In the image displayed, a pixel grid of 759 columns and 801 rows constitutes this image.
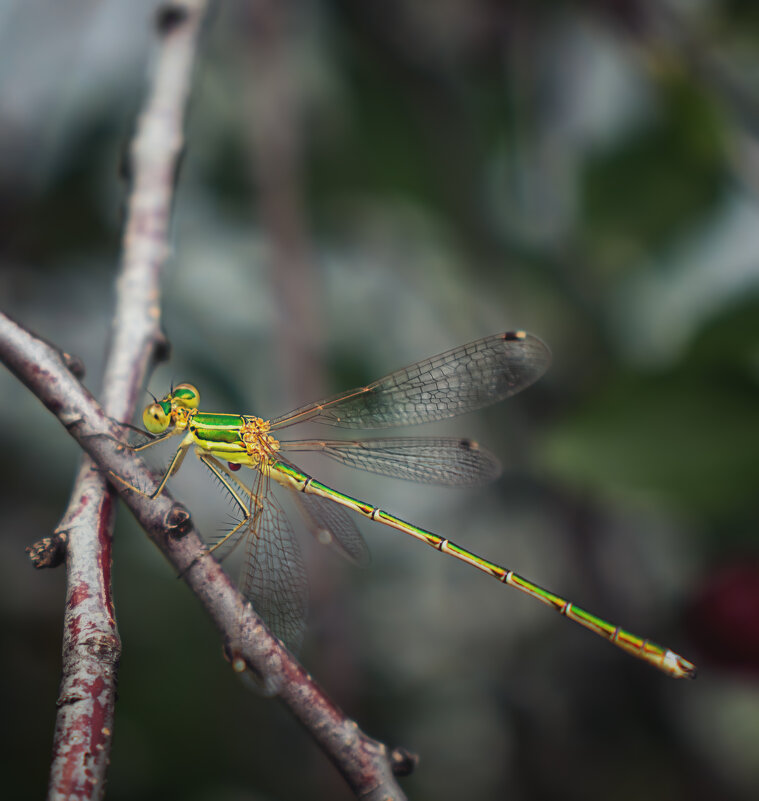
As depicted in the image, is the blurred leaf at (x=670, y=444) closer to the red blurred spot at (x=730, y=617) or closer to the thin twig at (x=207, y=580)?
the red blurred spot at (x=730, y=617)

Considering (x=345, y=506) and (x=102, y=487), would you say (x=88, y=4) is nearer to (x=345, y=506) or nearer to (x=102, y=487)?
(x=345, y=506)

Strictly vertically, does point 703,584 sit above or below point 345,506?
below

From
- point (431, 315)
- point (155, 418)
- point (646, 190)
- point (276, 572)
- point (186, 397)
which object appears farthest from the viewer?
point (431, 315)

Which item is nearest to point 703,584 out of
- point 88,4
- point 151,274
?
point 151,274

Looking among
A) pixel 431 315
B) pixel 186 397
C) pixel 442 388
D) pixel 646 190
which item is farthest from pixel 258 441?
pixel 646 190

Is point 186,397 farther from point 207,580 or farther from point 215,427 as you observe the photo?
point 207,580

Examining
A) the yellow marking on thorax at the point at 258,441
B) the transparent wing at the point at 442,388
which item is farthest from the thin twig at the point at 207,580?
the transparent wing at the point at 442,388

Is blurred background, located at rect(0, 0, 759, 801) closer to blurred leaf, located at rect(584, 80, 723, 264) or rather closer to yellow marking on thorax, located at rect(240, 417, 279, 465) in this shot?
blurred leaf, located at rect(584, 80, 723, 264)
